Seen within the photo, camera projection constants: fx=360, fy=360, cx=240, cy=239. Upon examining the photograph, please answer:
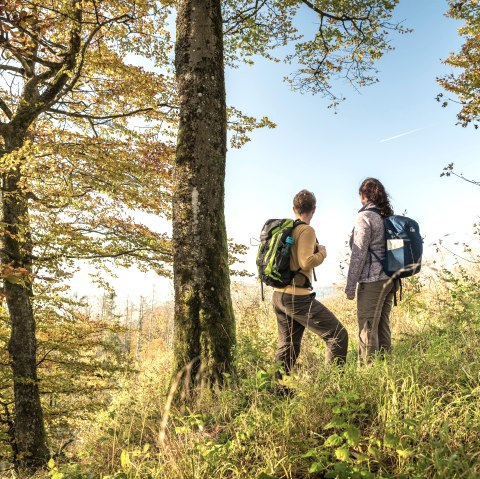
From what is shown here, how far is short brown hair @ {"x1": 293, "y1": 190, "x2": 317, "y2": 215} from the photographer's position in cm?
359

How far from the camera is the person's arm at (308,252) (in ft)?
11.1

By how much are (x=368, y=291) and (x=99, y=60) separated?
21.6 feet

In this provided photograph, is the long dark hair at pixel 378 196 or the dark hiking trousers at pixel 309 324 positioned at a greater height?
the long dark hair at pixel 378 196

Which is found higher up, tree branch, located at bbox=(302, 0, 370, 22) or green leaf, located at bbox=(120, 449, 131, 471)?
tree branch, located at bbox=(302, 0, 370, 22)

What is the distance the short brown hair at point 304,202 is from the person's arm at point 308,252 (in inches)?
9.5

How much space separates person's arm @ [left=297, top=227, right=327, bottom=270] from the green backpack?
99mm

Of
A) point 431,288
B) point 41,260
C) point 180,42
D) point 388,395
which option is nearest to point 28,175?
point 41,260

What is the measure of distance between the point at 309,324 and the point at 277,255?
0.74m

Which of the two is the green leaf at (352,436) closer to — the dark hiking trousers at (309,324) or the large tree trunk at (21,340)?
the dark hiking trousers at (309,324)

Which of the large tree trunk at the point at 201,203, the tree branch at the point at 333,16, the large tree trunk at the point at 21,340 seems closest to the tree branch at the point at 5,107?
the large tree trunk at the point at 21,340

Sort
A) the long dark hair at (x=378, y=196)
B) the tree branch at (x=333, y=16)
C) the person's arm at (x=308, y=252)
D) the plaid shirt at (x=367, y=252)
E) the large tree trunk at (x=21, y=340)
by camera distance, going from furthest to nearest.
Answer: the large tree trunk at (x=21, y=340) < the tree branch at (x=333, y=16) < the long dark hair at (x=378, y=196) < the plaid shirt at (x=367, y=252) < the person's arm at (x=308, y=252)

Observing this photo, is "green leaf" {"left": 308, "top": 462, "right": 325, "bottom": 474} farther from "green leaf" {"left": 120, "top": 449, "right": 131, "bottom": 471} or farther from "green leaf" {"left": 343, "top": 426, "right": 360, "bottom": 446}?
"green leaf" {"left": 120, "top": 449, "right": 131, "bottom": 471}

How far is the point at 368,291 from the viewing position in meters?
3.65

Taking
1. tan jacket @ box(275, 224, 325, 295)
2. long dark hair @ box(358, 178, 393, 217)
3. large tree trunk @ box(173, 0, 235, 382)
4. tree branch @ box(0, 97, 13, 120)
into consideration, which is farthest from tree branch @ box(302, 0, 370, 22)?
tree branch @ box(0, 97, 13, 120)
